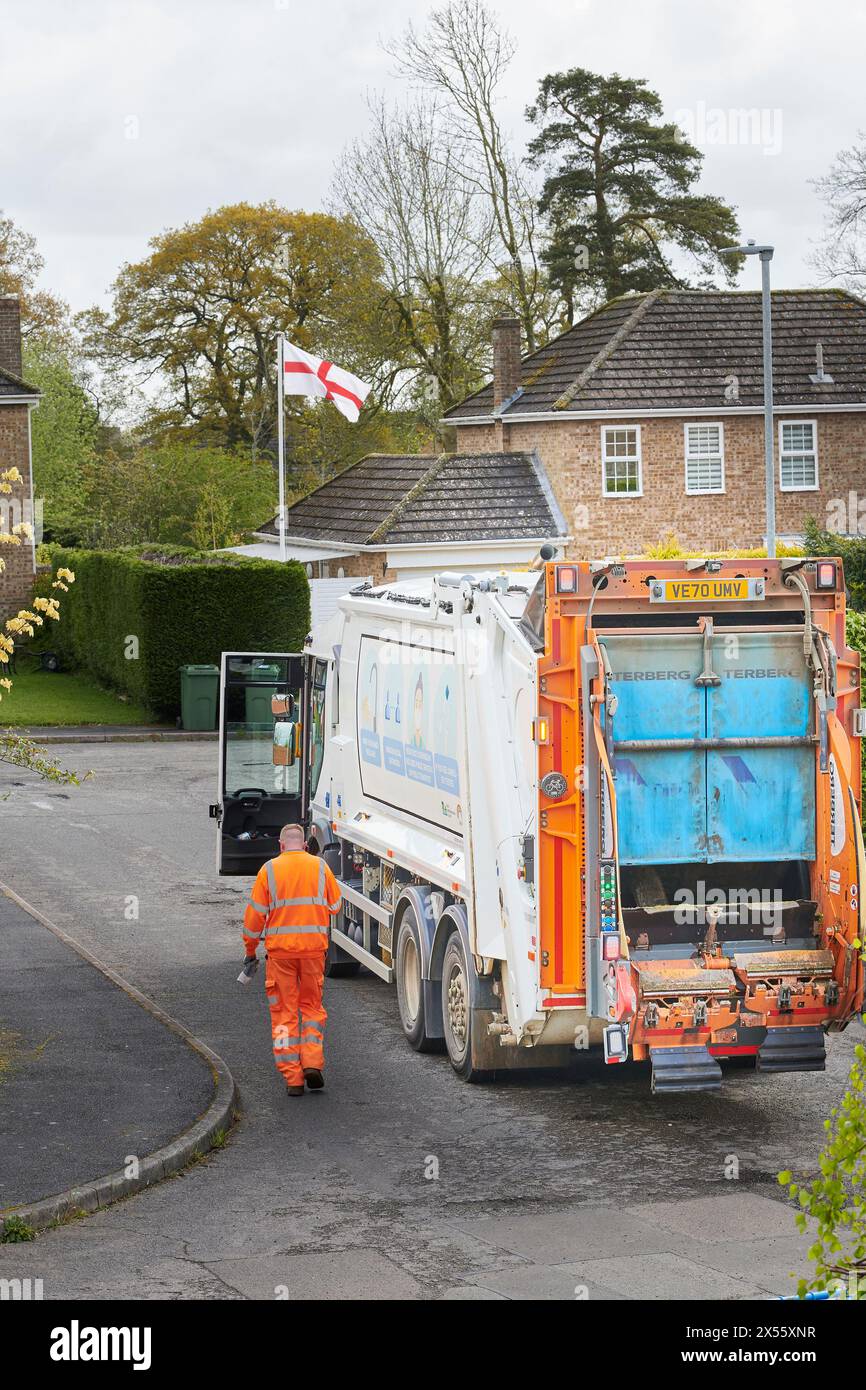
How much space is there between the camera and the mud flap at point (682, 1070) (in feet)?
30.9

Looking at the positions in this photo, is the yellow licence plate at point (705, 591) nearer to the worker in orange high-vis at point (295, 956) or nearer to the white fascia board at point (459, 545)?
the worker in orange high-vis at point (295, 956)

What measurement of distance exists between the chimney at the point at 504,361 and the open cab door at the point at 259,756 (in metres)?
28.9

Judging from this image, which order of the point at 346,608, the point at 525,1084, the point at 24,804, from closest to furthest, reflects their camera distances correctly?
the point at 525,1084 < the point at 346,608 < the point at 24,804

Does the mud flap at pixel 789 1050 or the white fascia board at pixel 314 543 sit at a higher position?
the white fascia board at pixel 314 543

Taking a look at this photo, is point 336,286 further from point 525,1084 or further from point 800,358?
point 525,1084

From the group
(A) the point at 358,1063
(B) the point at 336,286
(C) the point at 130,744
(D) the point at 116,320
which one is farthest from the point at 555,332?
(A) the point at 358,1063

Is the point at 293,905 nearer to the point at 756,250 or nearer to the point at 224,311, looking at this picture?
the point at 756,250

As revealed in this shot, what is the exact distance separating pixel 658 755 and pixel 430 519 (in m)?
29.3

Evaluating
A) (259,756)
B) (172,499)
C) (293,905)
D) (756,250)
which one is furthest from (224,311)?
(293,905)

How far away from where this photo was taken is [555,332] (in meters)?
56.4

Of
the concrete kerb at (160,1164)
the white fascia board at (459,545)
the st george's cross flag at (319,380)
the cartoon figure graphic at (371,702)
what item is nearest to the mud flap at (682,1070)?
the concrete kerb at (160,1164)

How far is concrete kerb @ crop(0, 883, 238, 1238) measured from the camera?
8289 millimetres

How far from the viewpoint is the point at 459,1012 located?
10.9 metres

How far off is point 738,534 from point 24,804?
71.9ft
